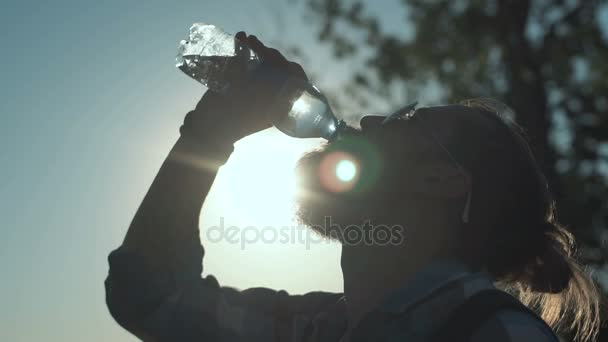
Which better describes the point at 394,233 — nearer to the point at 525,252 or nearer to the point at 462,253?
the point at 462,253

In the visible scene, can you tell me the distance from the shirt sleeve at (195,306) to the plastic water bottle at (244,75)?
505 mm

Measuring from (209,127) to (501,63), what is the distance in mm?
8607

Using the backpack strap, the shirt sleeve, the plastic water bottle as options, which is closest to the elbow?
Answer: the shirt sleeve

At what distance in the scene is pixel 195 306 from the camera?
2.05 meters

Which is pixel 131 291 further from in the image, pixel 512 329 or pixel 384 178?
pixel 512 329

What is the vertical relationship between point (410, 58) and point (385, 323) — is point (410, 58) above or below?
above

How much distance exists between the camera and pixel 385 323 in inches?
75.0

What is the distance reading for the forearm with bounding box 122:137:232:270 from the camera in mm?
1931

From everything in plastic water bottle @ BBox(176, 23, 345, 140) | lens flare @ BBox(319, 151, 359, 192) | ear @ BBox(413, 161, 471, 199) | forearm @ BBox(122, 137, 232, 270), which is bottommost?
forearm @ BBox(122, 137, 232, 270)

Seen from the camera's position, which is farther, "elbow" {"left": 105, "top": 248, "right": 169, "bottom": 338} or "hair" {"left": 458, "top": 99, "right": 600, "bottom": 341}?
"hair" {"left": 458, "top": 99, "right": 600, "bottom": 341}

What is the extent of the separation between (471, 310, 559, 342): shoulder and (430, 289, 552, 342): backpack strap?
0.01 metres

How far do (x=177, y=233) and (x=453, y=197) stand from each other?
2.61 feet

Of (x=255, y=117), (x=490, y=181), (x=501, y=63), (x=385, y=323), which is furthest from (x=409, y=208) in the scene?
(x=501, y=63)

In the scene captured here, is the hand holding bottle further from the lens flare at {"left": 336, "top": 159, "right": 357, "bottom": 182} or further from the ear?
the ear
